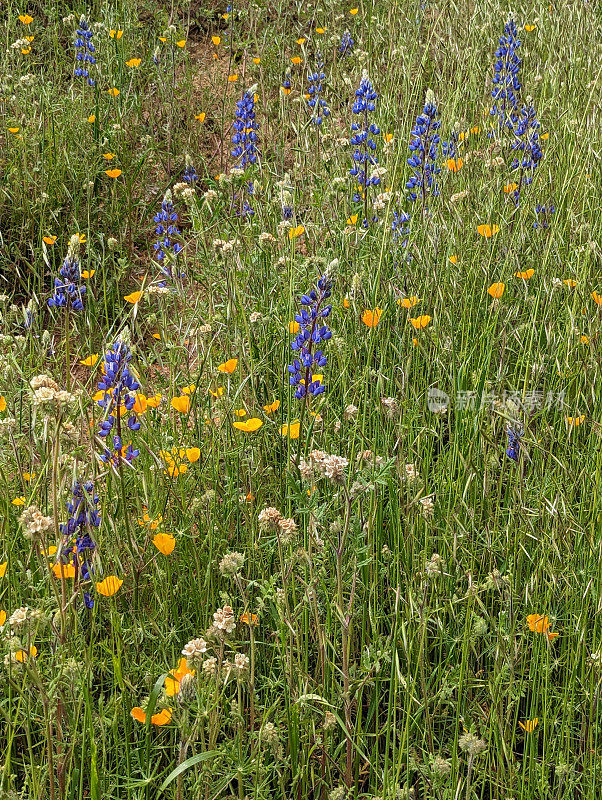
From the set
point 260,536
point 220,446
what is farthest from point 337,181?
point 260,536

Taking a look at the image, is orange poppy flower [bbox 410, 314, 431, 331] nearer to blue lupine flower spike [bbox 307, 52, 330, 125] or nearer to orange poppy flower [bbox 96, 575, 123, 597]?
orange poppy flower [bbox 96, 575, 123, 597]

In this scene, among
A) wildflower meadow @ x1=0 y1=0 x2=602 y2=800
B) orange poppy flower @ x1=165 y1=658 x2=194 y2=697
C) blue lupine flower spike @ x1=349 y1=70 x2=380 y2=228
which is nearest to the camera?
orange poppy flower @ x1=165 y1=658 x2=194 y2=697

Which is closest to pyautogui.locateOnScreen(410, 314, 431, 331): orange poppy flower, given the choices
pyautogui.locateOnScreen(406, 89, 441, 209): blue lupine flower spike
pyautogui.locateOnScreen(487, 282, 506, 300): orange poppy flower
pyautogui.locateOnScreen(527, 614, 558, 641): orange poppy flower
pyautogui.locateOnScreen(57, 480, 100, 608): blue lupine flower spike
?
pyautogui.locateOnScreen(487, 282, 506, 300): orange poppy flower

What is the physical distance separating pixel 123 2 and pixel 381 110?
83.8 inches

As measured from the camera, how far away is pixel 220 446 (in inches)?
90.4

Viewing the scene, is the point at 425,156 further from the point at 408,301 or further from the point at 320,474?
the point at 320,474

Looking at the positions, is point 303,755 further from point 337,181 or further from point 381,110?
point 381,110

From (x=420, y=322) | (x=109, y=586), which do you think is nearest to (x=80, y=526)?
(x=109, y=586)

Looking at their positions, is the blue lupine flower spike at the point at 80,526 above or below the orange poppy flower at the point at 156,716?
above

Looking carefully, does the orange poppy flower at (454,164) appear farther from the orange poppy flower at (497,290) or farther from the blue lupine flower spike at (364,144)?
the orange poppy flower at (497,290)

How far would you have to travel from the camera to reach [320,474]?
1.63 m

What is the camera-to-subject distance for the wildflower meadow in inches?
60.9

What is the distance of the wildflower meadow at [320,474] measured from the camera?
5.08 feet

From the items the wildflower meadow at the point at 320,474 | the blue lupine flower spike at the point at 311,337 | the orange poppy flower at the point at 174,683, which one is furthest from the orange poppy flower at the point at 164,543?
the blue lupine flower spike at the point at 311,337
